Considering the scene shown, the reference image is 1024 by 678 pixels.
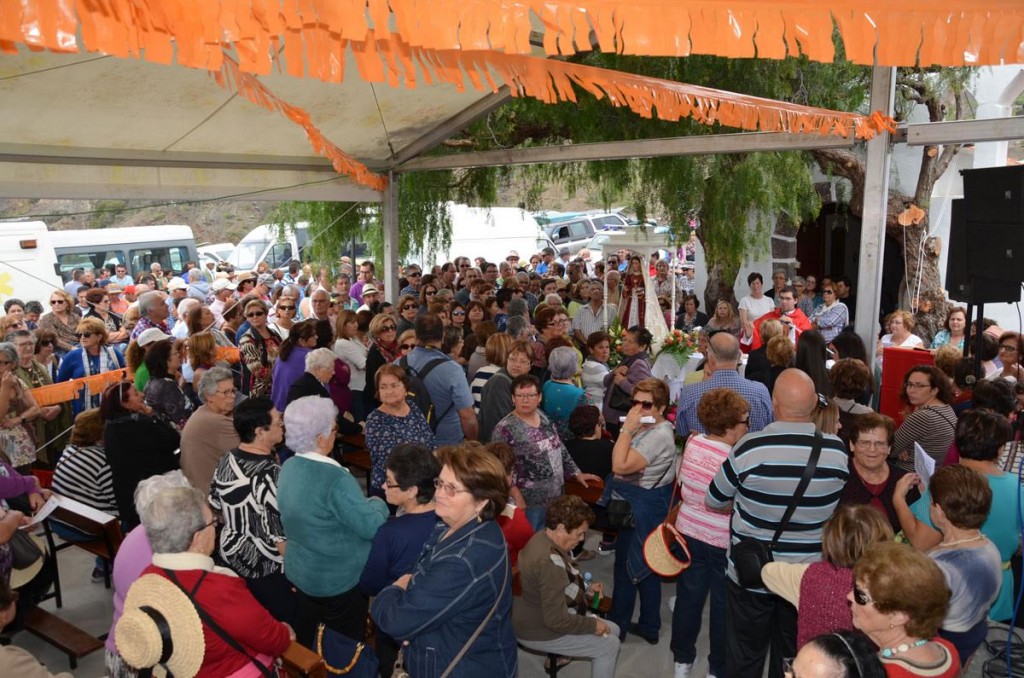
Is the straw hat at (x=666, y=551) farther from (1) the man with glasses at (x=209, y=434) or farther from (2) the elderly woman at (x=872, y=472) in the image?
(1) the man with glasses at (x=209, y=434)

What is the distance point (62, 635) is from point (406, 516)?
225 cm

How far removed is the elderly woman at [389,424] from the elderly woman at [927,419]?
2702 millimetres

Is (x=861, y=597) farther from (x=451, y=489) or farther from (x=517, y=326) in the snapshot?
(x=517, y=326)

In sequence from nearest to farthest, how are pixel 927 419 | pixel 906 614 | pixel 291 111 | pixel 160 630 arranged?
pixel 906 614, pixel 160 630, pixel 927 419, pixel 291 111

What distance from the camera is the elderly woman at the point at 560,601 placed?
10.9 ft

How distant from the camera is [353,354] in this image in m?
6.66

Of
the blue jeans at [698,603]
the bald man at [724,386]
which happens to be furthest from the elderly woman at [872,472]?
the bald man at [724,386]

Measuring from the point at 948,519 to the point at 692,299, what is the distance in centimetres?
757

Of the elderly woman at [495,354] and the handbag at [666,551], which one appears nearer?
the handbag at [666,551]

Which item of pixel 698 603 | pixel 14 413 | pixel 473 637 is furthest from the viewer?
pixel 14 413

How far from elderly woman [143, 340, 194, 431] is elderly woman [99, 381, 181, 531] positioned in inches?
18.2

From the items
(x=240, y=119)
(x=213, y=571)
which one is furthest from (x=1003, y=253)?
(x=240, y=119)

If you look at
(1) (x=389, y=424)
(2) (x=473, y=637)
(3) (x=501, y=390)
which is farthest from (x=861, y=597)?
(3) (x=501, y=390)

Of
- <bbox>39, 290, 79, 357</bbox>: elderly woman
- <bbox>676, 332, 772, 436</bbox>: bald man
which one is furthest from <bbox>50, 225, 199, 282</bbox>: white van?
<bbox>676, 332, 772, 436</bbox>: bald man
